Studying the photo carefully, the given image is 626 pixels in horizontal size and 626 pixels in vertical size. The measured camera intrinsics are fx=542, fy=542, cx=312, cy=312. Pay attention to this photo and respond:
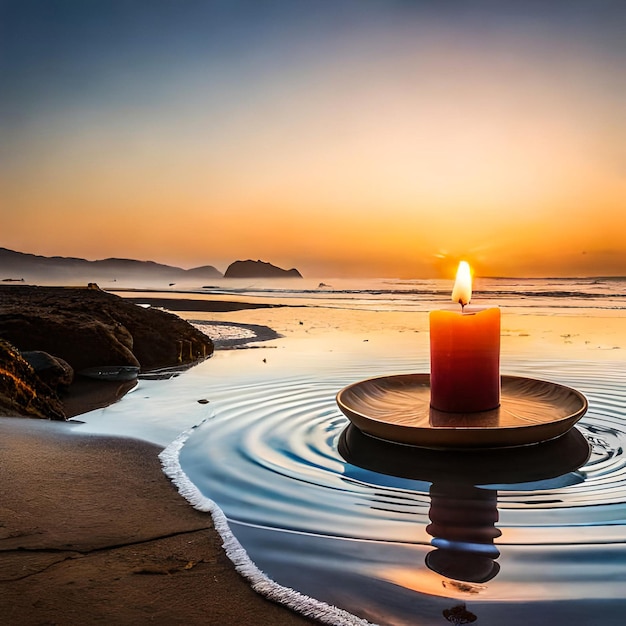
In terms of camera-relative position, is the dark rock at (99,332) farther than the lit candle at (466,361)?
Yes

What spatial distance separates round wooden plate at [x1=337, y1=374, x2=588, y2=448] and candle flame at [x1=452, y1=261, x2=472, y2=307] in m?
0.54

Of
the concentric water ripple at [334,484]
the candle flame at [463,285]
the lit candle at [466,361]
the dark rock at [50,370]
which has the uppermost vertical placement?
the candle flame at [463,285]

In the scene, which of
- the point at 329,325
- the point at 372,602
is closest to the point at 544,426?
the point at 372,602

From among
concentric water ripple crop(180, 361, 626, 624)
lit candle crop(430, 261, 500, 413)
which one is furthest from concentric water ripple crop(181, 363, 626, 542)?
lit candle crop(430, 261, 500, 413)

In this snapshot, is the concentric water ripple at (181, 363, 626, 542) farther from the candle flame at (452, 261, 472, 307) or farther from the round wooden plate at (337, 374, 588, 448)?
the candle flame at (452, 261, 472, 307)

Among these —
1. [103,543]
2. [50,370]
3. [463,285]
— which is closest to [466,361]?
[463,285]

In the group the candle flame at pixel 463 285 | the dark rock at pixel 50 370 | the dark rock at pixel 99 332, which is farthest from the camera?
the dark rock at pixel 99 332

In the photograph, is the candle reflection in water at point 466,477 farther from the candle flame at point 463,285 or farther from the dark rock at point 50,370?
the dark rock at point 50,370

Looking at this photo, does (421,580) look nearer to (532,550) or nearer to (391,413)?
(532,550)

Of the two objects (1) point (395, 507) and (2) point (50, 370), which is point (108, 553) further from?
(2) point (50, 370)

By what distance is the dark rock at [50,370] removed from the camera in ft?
13.6

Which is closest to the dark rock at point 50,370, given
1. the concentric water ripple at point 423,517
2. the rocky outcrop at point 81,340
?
the rocky outcrop at point 81,340

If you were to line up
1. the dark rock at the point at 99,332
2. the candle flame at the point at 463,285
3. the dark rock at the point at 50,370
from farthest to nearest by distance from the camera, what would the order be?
the dark rock at the point at 99,332 < the dark rock at the point at 50,370 < the candle flame at the point at 463,285

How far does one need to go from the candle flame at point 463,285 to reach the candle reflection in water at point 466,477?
0.77 metres
